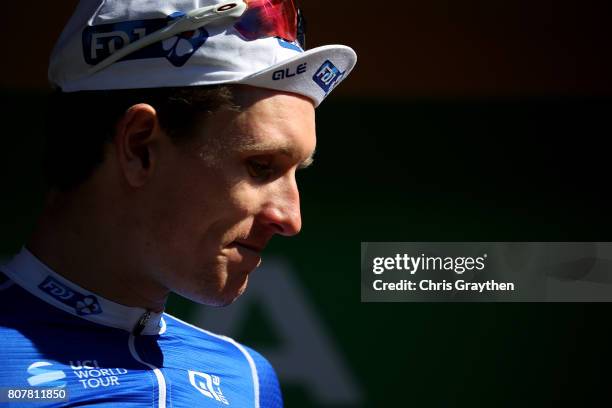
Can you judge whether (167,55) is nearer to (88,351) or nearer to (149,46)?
(149,46)

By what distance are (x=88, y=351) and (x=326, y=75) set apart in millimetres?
554

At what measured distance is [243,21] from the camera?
1397 millimetres

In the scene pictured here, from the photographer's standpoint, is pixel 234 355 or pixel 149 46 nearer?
pixel 149 46

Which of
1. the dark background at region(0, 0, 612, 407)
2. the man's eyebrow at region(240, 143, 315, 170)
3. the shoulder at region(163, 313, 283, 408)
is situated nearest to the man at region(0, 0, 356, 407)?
the man's eyebrow at region(240, 143, 315, 170)

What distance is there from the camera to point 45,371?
1.31 metres

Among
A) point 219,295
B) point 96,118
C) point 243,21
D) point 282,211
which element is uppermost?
point 243,21

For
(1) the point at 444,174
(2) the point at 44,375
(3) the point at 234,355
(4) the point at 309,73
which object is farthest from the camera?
(1) the point at 444,174

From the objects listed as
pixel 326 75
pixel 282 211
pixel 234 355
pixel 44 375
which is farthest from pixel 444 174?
pixel 44 375

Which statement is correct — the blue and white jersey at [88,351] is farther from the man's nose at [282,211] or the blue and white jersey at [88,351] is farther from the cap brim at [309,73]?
the cap brim at [309,73]

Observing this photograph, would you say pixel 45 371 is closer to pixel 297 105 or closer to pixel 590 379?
pixel 297 105

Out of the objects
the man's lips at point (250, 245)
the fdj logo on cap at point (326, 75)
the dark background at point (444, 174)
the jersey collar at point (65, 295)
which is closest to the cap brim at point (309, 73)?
the fdj logo on cap at point (326, 75)

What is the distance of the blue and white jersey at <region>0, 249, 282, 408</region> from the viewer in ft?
4.32

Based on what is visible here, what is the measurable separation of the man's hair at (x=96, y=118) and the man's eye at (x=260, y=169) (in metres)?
0.09

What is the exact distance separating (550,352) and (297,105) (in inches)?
90.0
